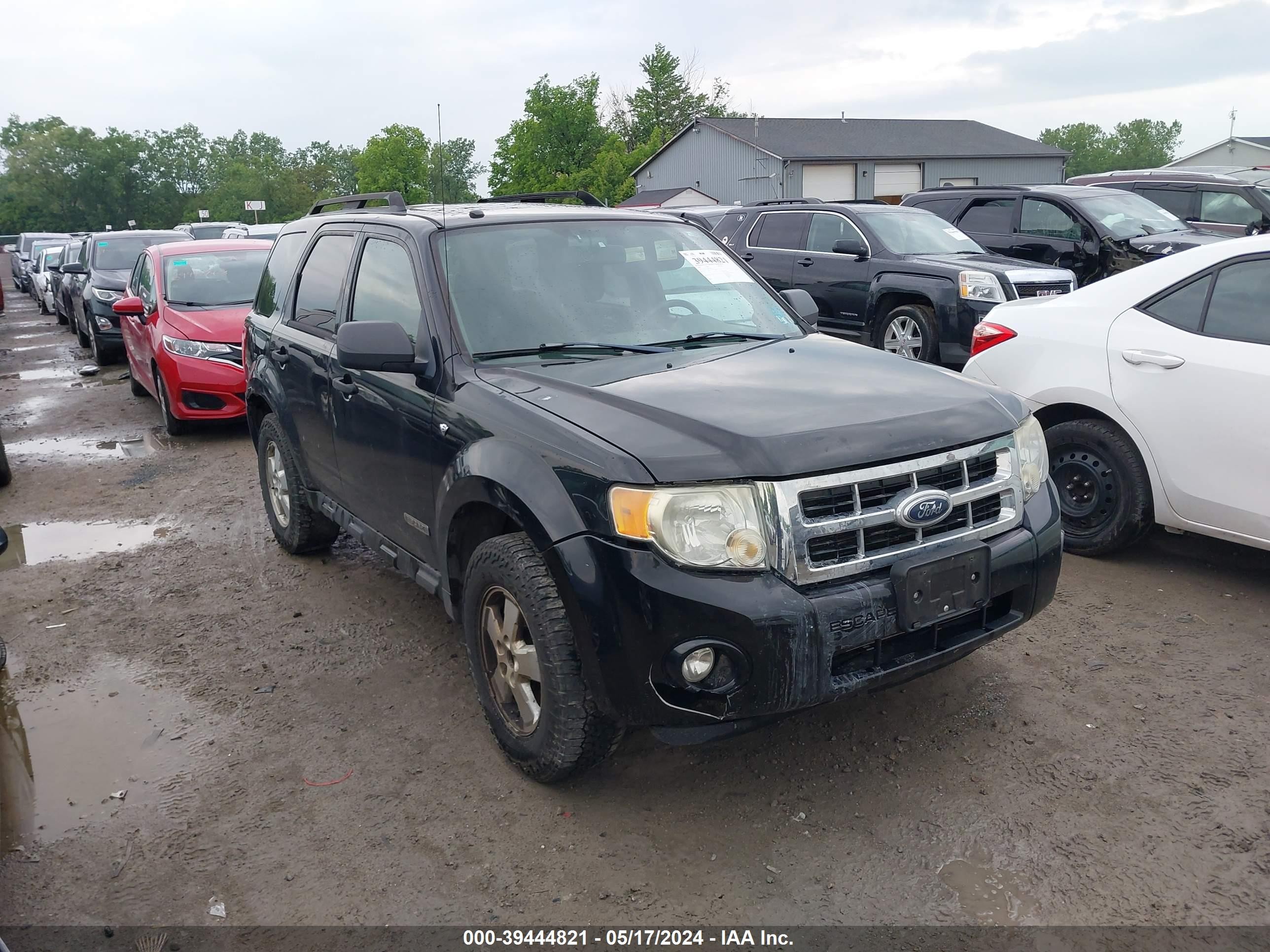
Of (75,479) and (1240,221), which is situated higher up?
(1240,221)

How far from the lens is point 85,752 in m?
3.88

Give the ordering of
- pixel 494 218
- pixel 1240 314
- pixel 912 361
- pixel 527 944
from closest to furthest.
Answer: pixel 527 944 → pixel 912 361 → pixel 494 218 → pixel 1240 314

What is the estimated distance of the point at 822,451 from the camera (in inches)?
117

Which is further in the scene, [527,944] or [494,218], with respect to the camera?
[494,218]

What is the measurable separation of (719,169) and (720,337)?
154 feet

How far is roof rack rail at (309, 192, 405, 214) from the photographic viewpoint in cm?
494

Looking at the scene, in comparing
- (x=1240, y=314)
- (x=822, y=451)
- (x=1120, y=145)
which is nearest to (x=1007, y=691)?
(x=822, y=451)

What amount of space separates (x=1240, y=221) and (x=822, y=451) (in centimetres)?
1306

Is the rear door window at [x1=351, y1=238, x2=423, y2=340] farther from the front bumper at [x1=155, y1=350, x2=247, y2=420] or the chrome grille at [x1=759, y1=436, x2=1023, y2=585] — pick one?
the front bumper at [x1=155, y1=350, x2=247, y2=420]

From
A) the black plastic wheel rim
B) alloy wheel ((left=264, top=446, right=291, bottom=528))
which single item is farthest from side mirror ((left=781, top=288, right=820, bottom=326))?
alloy wheel ((left=264, top=446, right=291, bottom=528))

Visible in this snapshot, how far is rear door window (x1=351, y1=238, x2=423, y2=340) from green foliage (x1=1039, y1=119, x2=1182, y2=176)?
129 m

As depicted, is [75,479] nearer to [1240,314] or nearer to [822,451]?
[822,451]

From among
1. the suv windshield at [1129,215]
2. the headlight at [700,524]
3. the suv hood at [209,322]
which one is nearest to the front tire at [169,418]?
the suv hood at [209,322]

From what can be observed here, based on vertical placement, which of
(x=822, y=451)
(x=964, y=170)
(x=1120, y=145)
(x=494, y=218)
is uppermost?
(x=1120, y=145)
